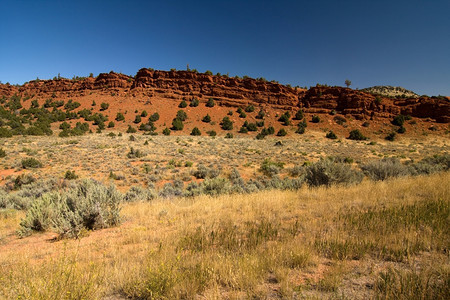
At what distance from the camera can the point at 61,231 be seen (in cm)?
414

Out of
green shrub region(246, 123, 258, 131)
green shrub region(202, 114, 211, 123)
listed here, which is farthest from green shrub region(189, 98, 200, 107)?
green shrub region(246, 123, 258, 131)

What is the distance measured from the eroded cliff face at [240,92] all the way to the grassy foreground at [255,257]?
1998 inches

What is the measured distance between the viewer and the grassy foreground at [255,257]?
2068mm

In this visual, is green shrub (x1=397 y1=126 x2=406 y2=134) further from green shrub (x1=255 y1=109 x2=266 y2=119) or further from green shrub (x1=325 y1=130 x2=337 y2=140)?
green shrub (x1=255 y1=109 x2=266 y2=119)

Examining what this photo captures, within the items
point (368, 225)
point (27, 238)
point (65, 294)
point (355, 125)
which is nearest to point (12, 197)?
point (27, 238)

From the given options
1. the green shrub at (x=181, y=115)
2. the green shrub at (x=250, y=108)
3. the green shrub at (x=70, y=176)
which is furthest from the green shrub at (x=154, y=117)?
the green shrub at (x=70, y=176)

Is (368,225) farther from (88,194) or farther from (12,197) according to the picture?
(12,197)

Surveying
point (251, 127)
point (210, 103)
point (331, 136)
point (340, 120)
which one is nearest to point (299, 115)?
point (340, 120)

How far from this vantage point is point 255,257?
2.57 metres

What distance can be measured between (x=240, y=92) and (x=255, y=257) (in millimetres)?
55861

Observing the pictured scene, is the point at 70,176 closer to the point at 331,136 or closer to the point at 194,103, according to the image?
the point at 331,136

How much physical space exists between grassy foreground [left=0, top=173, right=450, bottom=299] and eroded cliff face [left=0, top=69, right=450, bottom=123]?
50749 millimetres

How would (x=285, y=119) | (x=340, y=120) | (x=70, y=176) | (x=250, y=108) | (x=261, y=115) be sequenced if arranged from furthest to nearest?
(x=250, y=108)
(x=261, y=115)
(x=285, y=119)
(x=340, y=120)
(x=70, y=176)

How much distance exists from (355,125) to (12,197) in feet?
171
